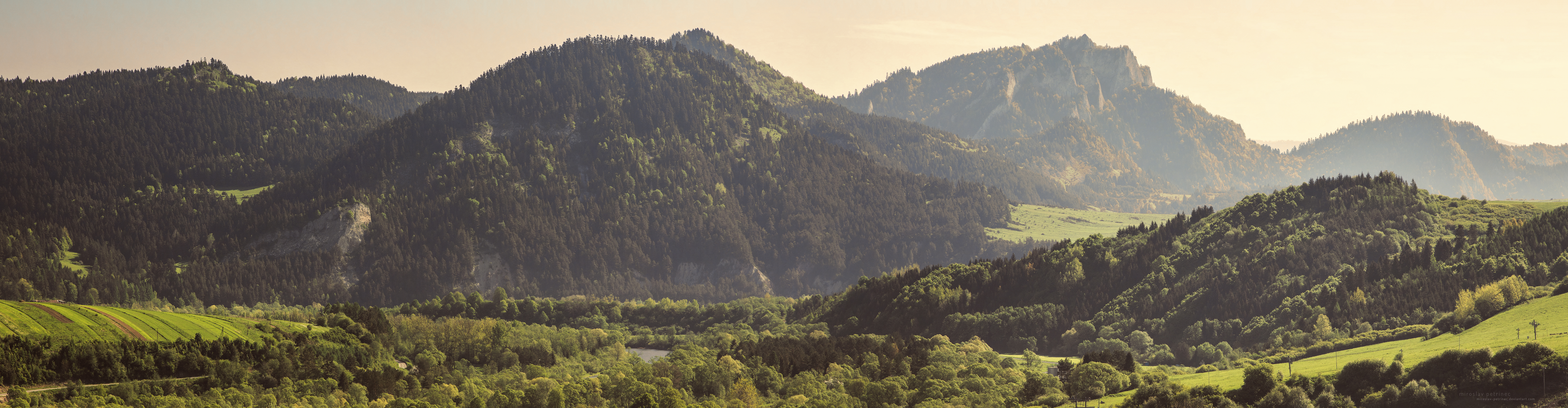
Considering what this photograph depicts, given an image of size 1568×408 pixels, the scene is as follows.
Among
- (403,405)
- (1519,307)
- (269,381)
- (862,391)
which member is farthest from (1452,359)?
(269,381)

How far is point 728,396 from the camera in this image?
198125 mm

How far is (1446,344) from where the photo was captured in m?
169

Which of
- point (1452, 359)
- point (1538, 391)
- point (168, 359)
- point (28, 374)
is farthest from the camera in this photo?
point (168, 359)

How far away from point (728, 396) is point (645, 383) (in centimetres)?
1553

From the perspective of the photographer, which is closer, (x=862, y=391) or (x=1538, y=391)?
(x=1538, y=391)

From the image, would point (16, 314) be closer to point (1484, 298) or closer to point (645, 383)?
point (645, 383)

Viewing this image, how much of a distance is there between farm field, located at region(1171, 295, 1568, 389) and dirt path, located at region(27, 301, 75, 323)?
17077cm

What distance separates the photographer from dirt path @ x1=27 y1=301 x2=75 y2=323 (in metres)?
188

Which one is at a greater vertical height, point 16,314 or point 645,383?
point 16,314

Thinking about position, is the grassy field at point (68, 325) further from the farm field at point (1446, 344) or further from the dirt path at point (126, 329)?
the farm field at point (1446, 344)

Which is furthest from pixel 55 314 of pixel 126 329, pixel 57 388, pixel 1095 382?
pixel 1095 382

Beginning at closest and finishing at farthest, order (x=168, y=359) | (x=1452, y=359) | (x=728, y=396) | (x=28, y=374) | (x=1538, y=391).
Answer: (x=1538, y=391) < (x=1452, y=359) < (x=28, y=374) < (x=168, y=359) < (x=728, y=396)

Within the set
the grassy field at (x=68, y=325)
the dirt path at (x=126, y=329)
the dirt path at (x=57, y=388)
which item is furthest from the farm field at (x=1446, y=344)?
the grassy field at (x=68, y=325)

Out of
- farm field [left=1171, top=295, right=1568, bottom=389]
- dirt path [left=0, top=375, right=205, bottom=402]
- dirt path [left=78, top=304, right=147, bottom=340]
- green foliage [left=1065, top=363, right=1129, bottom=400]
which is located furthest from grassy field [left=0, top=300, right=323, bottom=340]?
farm field [left=1171, top=295, right=1568, bottom=389]
